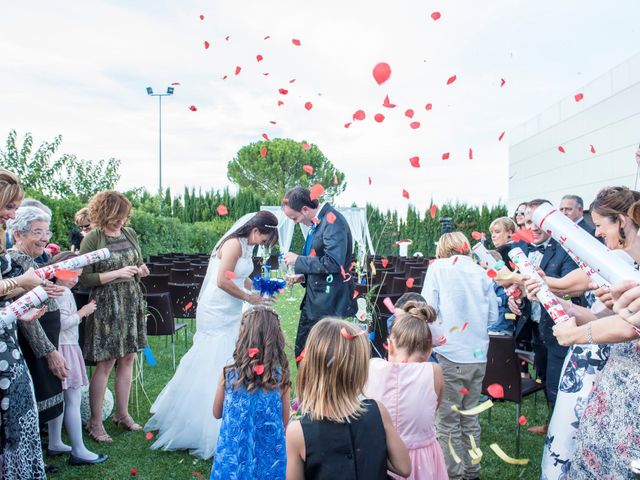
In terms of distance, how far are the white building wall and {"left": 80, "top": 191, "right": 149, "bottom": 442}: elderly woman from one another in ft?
51.0

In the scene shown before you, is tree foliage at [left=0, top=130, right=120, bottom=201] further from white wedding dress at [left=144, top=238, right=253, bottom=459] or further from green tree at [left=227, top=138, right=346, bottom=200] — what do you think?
green tree at [left=227, top=138, right=346, bottom=200]

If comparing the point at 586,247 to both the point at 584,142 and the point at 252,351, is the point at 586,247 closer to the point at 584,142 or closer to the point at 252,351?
the point at 252,351

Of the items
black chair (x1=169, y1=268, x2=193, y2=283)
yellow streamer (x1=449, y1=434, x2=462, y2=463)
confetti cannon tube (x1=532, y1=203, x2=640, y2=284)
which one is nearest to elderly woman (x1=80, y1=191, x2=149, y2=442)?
yellow streamer (x1=449, y1=434, x2=462, y2=463)

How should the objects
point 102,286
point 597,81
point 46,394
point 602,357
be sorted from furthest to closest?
1. point 597,81
2. point 102,286
3. point 46,394
4. point 602,357

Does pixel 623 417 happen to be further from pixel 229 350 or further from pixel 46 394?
pixel 46 394

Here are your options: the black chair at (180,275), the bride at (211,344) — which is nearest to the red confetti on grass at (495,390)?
the bride at (211,344)

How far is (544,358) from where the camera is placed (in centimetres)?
433

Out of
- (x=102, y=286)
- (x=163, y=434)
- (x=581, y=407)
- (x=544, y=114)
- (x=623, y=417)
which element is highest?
(x=544, y=114)

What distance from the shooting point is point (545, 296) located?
1.94 metres

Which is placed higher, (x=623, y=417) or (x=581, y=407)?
(x=623, y=417)

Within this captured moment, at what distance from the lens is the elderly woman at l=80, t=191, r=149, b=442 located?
3.80m

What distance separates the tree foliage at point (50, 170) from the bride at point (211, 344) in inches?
362

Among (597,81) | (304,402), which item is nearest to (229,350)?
(304,402)

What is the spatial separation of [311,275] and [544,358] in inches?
84.7
